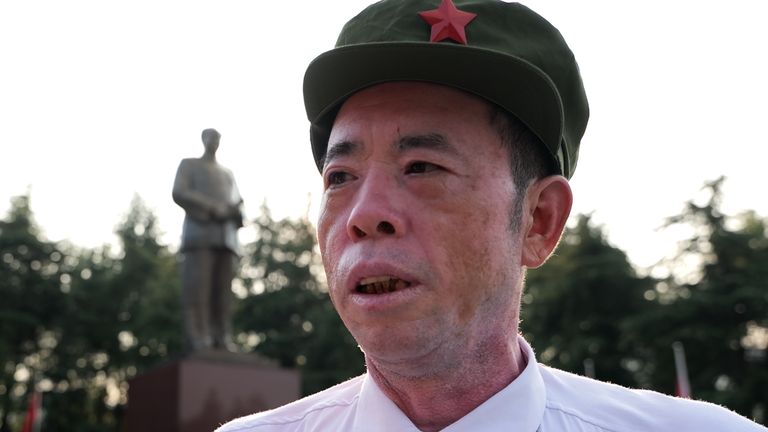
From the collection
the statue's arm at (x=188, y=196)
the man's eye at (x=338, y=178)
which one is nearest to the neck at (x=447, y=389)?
the man's eye at (x=338, y=178)

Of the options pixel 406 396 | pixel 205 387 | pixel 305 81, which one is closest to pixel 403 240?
pixel 406 396

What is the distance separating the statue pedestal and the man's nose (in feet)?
26.8

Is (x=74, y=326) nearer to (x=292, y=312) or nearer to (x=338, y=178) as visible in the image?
(x=292, y=312)

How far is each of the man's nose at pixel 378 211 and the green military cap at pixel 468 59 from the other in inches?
7.6

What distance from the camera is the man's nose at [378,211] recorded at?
50.9 inches

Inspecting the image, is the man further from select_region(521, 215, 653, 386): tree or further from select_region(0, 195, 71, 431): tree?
select_region(0, 195, 71, 431): tree

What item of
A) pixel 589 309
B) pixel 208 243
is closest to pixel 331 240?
pixel 208 243

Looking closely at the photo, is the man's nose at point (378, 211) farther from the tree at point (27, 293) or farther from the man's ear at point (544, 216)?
the tree at point (27, 293)

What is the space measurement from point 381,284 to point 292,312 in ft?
102

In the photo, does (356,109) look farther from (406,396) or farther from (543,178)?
(406,396)

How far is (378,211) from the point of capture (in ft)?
4.25

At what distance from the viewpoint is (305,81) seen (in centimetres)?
155

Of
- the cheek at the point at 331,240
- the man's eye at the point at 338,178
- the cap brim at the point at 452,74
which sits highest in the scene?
the cap brim at the point at 452,74

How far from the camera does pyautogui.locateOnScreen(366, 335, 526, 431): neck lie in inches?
53.3
